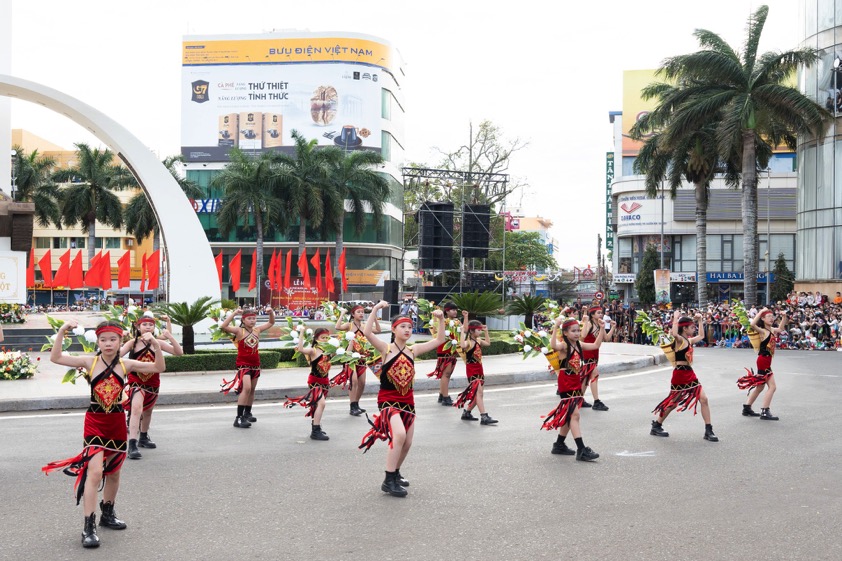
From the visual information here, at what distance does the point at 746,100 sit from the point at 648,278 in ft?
94.0

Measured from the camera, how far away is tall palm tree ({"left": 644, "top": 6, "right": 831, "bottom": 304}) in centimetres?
3522

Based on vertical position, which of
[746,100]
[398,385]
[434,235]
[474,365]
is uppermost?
[746,100]

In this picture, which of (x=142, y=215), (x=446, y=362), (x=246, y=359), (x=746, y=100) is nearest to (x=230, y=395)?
(x=246, y=359)

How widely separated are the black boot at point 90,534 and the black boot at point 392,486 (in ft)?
8.67

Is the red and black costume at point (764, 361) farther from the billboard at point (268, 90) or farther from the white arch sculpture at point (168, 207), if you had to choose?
the billboard at point (268, 90)

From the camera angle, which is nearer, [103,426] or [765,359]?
[103,426]

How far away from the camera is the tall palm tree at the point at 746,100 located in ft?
116

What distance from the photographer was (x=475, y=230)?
36.7 metres

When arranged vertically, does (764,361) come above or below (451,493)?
above

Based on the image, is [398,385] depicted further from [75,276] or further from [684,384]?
[75,276]

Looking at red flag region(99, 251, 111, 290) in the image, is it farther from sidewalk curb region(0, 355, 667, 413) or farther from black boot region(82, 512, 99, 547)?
black boot region(82, 512, 99, 547)

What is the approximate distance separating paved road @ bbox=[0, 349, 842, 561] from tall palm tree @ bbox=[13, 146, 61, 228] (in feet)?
183

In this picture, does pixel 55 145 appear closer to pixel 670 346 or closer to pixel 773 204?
pixel 773 204

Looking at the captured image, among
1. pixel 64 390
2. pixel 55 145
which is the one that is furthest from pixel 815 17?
pixel 55 145
